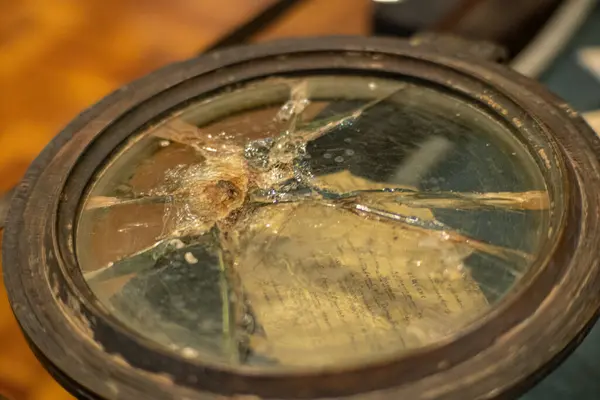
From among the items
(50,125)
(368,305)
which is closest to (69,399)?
(368,305)

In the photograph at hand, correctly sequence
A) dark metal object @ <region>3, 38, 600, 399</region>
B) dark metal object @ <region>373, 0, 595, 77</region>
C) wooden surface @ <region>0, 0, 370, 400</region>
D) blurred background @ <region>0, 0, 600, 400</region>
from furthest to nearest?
wooden surface @ <region>0, 0, 370, 400</region>, blurred background @ <region>0, 0, 600, 400</region>, dark metal object @ <region>373, 0, 595, 77</region>, dark metal object @ <region>3, 38, 600, 399</region>

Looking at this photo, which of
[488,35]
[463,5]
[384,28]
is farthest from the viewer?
[384,28]

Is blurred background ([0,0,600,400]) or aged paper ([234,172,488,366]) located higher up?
blurred background ([0,0,600,400])

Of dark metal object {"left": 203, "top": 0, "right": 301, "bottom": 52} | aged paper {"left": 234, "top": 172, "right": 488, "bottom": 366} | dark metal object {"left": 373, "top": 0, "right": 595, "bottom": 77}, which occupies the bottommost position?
aged paper {"left": 234, "top": 172, "right": 488, "bottom": 366}

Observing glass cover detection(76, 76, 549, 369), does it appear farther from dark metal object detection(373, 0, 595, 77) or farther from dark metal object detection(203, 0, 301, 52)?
dark metal object detection(203, 0, 301, 52)

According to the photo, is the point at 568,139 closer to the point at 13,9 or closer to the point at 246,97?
the point at 246,97

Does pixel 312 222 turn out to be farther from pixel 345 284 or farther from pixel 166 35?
pixel 166 35

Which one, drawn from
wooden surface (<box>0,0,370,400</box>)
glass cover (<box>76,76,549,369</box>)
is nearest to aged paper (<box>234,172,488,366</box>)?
glass cover (<box>76,76,549,369</box>)
